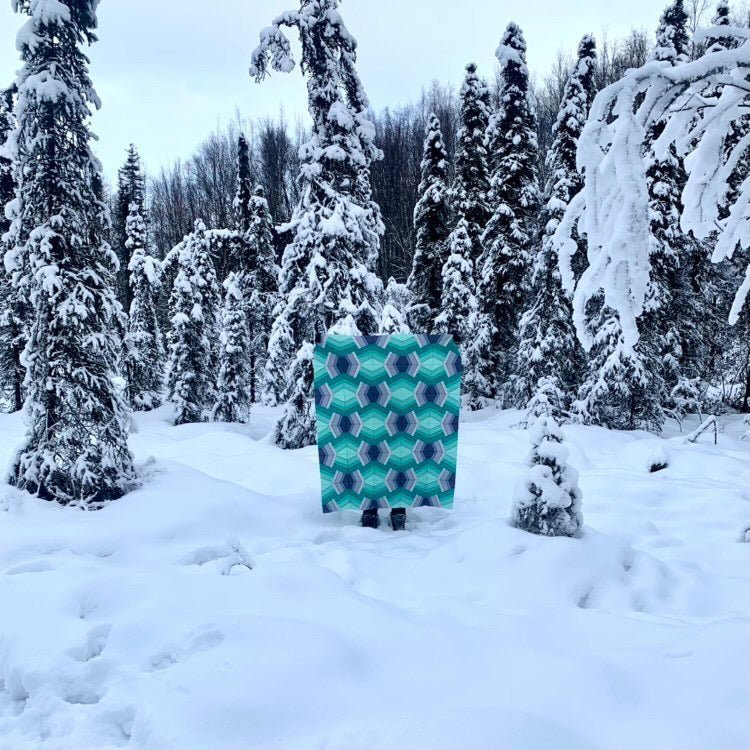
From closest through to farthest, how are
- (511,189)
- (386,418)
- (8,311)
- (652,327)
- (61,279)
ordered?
(386,418), (61,279), (652,327), (8,311), (511,189)

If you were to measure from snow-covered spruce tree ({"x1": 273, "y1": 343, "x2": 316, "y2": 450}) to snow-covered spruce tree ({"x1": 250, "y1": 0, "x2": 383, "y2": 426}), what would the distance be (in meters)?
0.65

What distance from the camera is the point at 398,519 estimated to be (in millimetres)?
6031

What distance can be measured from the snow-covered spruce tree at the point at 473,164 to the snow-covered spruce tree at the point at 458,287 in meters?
0.88

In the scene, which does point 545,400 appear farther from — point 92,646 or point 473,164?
point 92,646

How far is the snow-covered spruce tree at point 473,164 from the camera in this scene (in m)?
20.5

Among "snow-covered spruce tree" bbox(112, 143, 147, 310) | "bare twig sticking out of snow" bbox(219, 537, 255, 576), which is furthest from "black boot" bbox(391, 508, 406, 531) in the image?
"snow-covered spruce tree" bbox(112, 143, 147, 310)

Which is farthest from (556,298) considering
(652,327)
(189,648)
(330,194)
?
(189,648)

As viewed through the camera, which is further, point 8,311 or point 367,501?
point 8,311

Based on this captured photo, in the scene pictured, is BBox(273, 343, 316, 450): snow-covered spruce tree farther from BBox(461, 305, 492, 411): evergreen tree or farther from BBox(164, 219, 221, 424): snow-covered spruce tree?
BBox(164, 219, 221, 424): snow-covered spruce tree

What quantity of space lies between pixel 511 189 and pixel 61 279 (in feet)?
53.4

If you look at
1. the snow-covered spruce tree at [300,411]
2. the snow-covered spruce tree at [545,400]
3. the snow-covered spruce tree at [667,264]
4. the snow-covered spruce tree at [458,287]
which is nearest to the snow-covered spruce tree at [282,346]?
the snow-covered spruce tree at [300,411]

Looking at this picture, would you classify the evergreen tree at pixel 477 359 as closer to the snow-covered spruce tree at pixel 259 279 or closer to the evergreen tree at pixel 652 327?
the evergreen tree at pixel 652 327

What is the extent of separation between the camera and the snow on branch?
280 cm

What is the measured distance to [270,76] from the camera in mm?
9797
